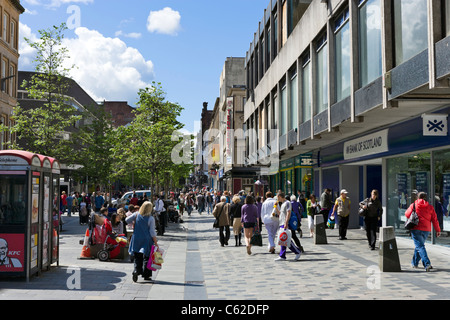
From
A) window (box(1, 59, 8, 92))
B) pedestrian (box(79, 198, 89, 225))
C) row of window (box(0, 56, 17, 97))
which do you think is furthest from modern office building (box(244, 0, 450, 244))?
window (box(1, 59, 8, 92))

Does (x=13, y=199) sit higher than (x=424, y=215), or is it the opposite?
(x=13, y=199)

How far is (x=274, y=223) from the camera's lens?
14.9m

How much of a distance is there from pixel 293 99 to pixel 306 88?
2981 millimetres

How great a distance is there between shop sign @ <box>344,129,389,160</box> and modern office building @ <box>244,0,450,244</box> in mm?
39

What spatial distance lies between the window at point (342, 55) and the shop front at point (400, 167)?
1875mm

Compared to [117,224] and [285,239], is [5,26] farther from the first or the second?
[285,239]

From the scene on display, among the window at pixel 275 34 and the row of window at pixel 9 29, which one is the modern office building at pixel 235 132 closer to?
the window at pixel 275 34

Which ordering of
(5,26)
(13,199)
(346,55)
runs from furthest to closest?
(5,26) < (346,55) < (13,199)

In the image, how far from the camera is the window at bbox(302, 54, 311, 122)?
2369cm

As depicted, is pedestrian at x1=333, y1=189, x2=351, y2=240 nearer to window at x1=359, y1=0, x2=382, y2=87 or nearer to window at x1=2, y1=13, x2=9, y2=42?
window at x1=359, y1=0, x2=382, y2=87

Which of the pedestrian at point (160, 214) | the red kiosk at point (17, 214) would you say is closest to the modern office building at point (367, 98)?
the pedestrian at point (160, 214)

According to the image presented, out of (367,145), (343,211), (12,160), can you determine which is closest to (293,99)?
(367,145)

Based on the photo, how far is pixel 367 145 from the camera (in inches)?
750
